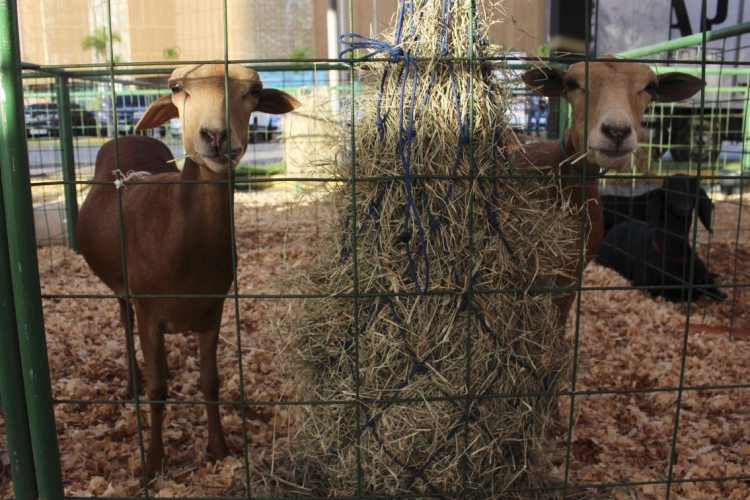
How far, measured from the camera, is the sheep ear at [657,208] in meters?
6.07

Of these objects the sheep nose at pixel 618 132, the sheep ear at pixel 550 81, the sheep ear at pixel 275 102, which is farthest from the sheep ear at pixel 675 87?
the sheep ear at pixel 275 102

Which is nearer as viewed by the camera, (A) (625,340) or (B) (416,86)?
(B) (416,86)

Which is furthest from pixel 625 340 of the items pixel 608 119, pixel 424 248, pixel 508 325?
pixel 424 248

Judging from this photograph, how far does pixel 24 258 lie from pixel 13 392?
1.76 ft

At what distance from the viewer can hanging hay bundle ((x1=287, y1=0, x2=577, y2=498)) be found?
7.67 feet

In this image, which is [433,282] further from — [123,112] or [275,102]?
[123,112]

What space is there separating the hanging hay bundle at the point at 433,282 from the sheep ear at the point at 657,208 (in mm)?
4067

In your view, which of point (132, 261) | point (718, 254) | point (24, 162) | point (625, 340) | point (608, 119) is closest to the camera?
point (24, 162)

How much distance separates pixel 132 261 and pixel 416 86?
1773 millimetres

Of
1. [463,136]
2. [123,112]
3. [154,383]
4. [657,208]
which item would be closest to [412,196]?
[463,136]

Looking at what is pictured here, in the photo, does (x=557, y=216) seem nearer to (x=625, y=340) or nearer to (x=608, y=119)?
(x=608, y=119)

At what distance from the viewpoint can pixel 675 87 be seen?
3.42 meters

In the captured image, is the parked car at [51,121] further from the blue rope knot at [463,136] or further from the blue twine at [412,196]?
the blue rope knot at [463,136]

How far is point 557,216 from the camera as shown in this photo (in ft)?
8.35
